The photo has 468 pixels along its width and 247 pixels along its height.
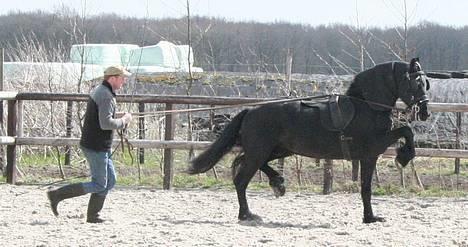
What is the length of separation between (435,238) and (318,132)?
1.69 m

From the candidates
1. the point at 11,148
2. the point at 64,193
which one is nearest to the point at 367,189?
the point at 64,193

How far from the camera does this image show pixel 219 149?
9164 mm

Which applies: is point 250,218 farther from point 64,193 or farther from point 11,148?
point 11,148

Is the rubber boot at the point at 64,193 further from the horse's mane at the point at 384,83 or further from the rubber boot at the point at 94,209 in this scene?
the horse's mane at the point at 384,83

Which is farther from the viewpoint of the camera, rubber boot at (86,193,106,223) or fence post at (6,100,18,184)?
fence post at (6,100,18,184)

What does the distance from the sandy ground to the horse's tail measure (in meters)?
0.50

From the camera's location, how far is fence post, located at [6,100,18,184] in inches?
480

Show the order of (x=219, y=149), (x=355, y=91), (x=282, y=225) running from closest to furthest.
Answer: (x=282, y=225) < (x=355, y=91) < (x=219, y=149)

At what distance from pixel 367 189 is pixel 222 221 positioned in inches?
55.2

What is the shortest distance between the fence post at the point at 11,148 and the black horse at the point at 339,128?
3.85 meters

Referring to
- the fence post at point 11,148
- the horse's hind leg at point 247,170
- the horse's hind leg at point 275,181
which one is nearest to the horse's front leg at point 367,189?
the horse's hind leg at point 275,181

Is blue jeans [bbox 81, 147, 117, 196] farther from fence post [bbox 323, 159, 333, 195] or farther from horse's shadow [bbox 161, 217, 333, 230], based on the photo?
fence post [bbox 323, 159, 333, 195]

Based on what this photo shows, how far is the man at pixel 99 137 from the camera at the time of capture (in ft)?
27.3

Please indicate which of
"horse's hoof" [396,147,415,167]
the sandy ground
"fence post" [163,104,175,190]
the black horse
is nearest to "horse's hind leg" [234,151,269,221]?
the black horse
